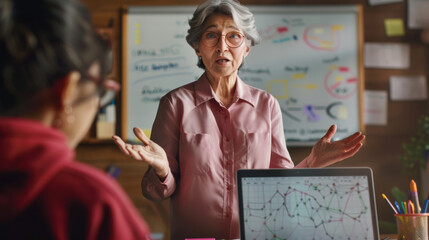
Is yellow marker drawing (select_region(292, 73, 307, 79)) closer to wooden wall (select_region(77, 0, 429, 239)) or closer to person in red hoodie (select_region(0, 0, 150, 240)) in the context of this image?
wooden wall (select_region(77, 0, 429, 239))

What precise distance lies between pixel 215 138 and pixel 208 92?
18 centimetres

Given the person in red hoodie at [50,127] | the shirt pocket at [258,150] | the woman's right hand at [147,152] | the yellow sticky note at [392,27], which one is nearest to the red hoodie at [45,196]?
the person in red hoodie at [50,127]

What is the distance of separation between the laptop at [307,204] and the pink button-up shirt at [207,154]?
0.36m

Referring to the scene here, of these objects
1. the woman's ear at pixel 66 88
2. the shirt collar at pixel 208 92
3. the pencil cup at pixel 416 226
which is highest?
the shirt collar at pixel 208 92

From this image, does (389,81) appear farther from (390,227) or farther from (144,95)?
(144,95)

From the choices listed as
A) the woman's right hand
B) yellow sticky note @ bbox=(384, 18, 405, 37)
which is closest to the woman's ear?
the woman's right hand

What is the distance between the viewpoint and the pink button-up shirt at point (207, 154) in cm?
162

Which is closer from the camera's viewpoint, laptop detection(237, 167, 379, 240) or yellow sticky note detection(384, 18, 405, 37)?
laptop detection(237, 167, 379, 240)

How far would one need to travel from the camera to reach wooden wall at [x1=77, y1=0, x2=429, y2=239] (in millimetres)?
3105

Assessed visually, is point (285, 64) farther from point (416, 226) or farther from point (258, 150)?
point (416, 226)

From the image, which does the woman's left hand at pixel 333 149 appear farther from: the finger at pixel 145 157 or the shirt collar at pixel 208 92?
the finger at pixel 145 157

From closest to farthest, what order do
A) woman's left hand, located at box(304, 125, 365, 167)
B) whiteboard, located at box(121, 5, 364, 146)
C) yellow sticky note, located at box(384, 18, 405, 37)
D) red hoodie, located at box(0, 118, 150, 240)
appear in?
red hoodie, located at box(0, 118, 150, 240)
woman's left hand, located at box(304, 125, 365, 167)
whiteboard, located at box(121, 5, 364, 146)
yellow sticky note, located at box(384, 18, 405, 37)

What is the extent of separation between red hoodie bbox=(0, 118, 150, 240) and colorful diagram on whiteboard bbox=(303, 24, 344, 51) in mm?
2761

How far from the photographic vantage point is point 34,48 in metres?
0.60
